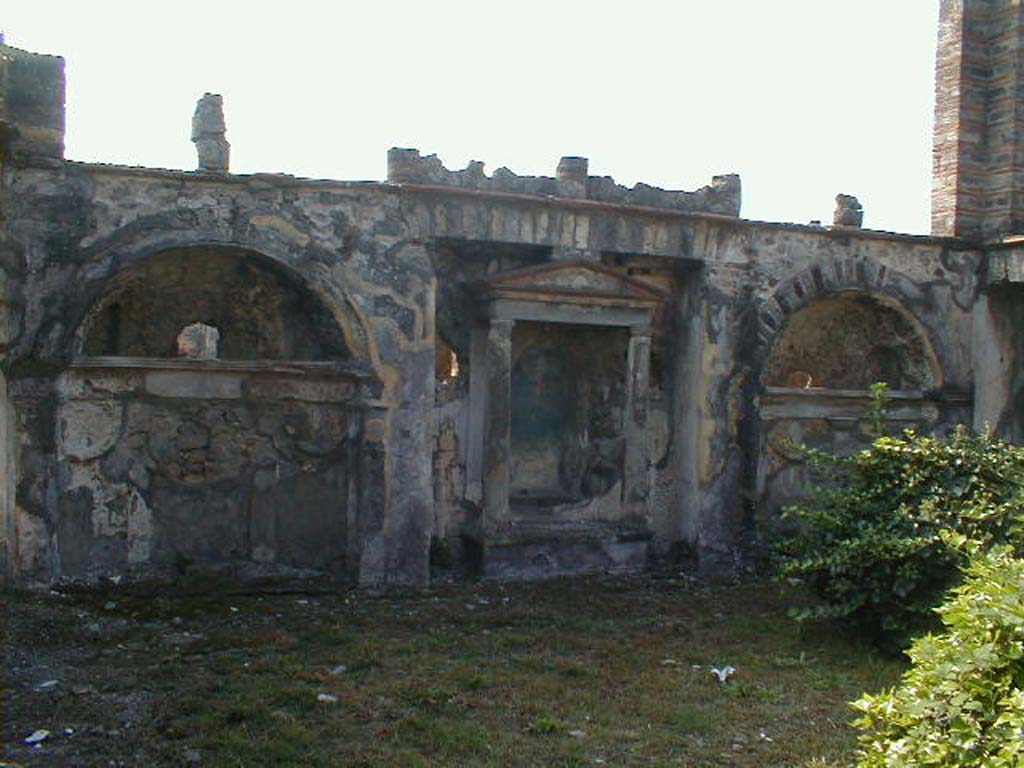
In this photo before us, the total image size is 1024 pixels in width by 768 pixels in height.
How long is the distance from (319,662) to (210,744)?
1423 mm

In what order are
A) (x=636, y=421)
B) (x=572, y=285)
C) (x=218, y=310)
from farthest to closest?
(x=636, y=421) → (x=572, y=285) → (x=218, y=310)

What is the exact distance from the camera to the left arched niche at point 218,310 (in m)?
8.06

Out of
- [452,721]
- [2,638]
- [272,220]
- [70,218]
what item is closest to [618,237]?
[272,220]

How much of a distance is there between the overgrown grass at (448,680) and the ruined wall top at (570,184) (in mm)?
3259

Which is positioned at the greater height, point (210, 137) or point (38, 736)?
point (210, 137)

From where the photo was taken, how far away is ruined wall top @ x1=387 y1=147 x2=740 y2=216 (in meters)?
8.32

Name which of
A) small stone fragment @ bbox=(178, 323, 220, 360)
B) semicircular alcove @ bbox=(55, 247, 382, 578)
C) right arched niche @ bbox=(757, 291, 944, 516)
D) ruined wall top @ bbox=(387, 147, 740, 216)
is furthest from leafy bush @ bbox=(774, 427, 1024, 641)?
small stone fragment @ bbox=(178, 323, 220, 360)

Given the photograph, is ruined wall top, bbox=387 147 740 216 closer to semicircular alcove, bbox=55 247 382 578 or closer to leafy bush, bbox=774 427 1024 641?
semicircular alcove, bbox=55 247 382 578

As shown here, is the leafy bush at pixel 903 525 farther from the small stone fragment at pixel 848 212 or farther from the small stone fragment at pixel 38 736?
the small stone fragment at pixel 38 736

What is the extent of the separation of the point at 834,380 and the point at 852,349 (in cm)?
35

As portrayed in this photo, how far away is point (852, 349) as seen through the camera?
34.6 feet

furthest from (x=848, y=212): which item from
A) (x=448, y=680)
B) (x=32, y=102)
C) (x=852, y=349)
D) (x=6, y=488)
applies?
(x=6, y=488)

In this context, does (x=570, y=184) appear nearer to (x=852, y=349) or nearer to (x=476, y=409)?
(x=476, y=409)

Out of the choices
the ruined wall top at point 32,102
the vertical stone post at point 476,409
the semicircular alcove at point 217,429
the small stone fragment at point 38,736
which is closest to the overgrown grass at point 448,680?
the small stone fragment at point 38,736
